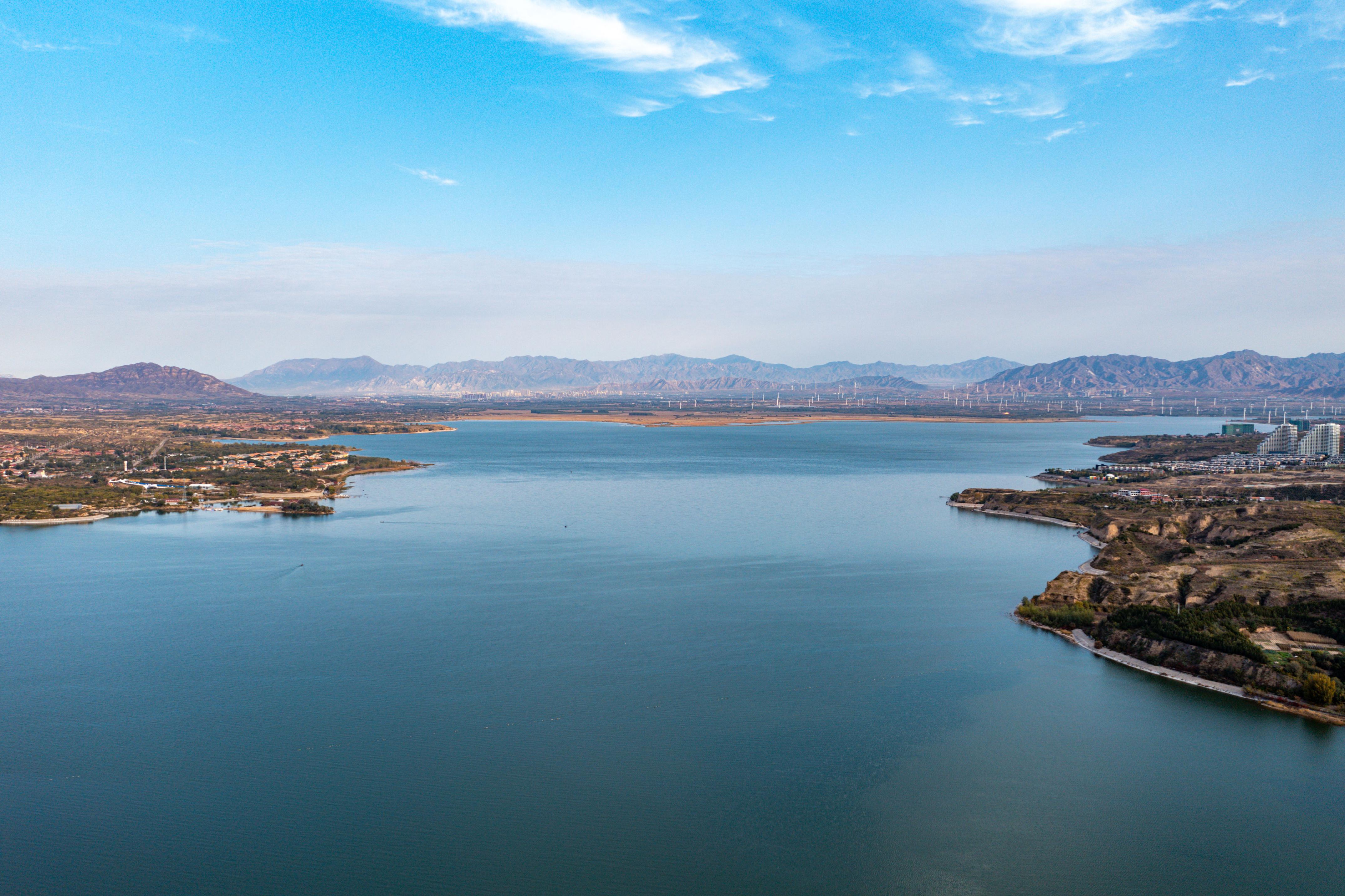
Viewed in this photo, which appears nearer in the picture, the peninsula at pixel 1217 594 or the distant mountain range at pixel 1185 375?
the peninsula at pixel 1217 594

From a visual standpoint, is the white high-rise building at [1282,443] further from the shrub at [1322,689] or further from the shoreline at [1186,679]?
the shrub at [1322,689]

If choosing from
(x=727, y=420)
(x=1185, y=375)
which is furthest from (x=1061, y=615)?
(x=1185, y=375)

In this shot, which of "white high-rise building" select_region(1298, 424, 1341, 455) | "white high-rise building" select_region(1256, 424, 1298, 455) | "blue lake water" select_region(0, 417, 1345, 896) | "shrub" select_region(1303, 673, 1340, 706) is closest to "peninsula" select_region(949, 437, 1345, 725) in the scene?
"shrub" select_region(1303, 673, 1340, 706)

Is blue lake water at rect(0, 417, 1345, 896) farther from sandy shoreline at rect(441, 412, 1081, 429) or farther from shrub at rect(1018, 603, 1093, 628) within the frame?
sandy shoreline at rect(441, 412, 1081, 429)

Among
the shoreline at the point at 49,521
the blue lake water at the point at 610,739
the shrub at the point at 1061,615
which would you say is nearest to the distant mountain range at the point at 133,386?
the shoreline at the point at 49,521

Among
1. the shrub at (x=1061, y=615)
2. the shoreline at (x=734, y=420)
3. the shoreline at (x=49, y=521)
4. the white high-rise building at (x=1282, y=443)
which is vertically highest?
the shoreline at (x=734, y=420)

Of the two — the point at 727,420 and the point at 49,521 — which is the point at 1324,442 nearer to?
the point at 727,420
